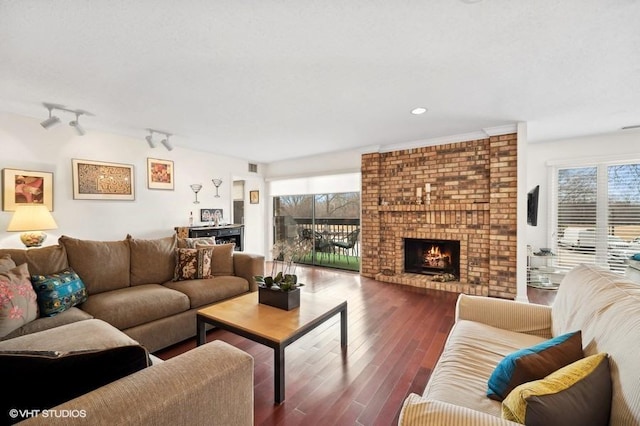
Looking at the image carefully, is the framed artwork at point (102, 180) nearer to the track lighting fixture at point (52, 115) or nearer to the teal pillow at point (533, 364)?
the track lighting fixture at point (52, 115)

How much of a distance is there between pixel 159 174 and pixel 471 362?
4.88 metres

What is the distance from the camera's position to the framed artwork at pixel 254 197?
6612mm

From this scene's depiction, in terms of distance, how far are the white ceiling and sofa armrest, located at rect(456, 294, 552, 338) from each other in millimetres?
1778

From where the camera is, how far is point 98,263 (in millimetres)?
2492

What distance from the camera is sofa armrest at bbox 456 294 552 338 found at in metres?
1.76

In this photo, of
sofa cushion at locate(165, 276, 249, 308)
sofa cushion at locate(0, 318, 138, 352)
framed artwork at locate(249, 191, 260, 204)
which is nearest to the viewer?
sofa cushion at locate(0, 318, 138, 352)

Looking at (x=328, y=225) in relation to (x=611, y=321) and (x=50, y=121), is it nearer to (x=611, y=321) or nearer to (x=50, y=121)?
(x=50, y=121)

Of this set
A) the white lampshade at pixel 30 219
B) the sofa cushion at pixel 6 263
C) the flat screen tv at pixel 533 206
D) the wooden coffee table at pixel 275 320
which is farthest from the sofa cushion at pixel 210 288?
the flat screen tv at pixel 533 206

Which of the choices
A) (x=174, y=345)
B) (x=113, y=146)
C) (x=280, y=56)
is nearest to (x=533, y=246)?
(x=280, y=56)

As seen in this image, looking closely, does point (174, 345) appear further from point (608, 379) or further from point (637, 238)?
point (637, 238)

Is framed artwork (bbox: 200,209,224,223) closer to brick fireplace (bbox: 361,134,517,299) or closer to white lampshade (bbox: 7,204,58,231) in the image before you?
white lampshade (bbox: 7,204,58,231)

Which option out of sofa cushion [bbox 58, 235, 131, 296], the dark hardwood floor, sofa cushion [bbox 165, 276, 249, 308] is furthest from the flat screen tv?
sofa cushion [bbox 58, 235, 131, 296]

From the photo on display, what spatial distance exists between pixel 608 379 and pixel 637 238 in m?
4.71

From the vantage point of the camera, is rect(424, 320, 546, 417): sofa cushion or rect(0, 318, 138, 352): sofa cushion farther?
rect(0, 318, 138, 352): sofa cushion
